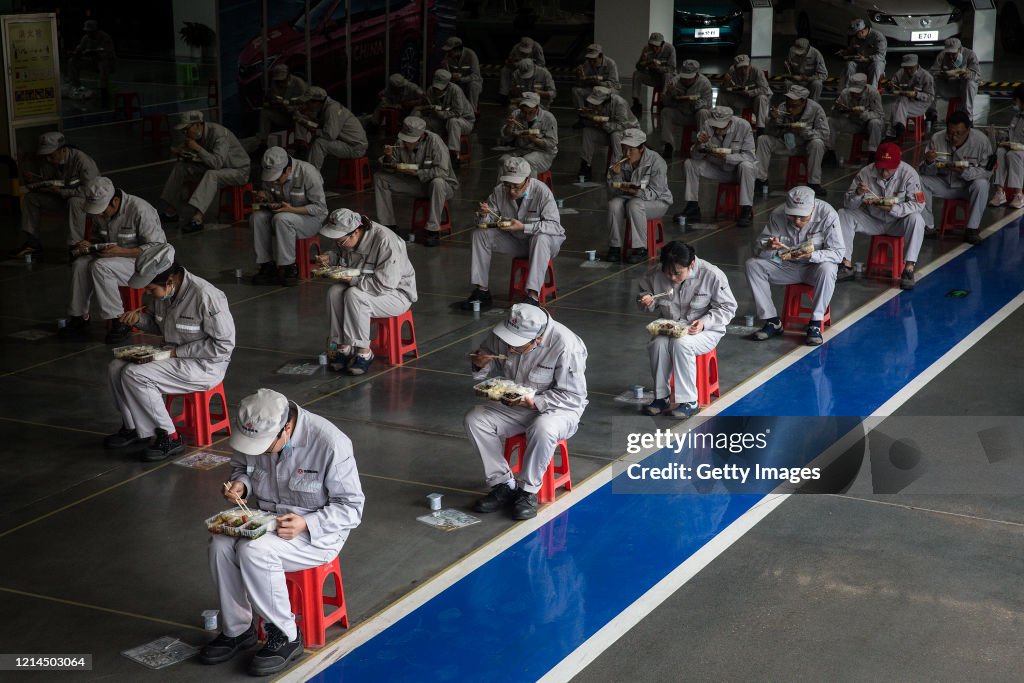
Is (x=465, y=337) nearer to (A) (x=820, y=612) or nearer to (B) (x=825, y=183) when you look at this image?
(A) (x=820, y=612)

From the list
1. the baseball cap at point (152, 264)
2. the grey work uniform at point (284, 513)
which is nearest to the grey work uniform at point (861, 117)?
the baseball cap at point (152, 264)

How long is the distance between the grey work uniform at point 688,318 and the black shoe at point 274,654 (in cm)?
403

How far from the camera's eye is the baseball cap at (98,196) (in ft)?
36.4

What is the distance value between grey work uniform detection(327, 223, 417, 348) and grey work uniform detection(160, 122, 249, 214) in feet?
18.0

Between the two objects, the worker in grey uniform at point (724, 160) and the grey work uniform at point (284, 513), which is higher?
the worker in grey uniform at point (724, 160)

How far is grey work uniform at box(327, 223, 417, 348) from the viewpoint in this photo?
10.1m

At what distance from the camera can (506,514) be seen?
7676 millimetres

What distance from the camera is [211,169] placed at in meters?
15.3

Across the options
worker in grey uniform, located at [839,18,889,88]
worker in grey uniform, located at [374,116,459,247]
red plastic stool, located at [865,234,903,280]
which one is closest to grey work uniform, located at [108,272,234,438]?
worker in grey uniform, located at [374,116,459,247]

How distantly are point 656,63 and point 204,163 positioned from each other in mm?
10426

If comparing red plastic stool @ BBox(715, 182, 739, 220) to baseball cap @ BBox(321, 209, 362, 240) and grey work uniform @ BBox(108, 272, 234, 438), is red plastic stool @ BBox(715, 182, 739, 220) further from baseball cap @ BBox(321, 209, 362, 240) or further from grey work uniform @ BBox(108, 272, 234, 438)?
grey work uniform @ BBox(108, 272, 234, 438)

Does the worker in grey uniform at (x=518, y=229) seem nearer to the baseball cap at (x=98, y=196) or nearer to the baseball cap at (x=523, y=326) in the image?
the baseball cap at (x=98, y=196)

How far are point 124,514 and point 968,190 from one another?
416 inches

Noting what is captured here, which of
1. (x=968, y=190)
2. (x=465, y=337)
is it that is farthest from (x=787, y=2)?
(x=465, y=337)
